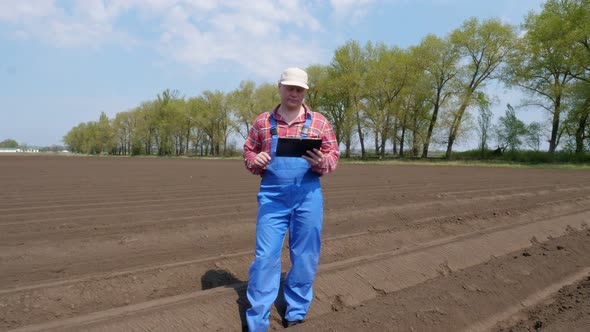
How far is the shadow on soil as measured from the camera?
135 inches

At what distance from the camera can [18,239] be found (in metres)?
5.43

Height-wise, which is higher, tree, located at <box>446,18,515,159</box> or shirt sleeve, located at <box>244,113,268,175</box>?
tree, located at <box>446,18,515,159</box>

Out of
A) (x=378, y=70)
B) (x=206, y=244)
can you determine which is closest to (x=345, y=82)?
(x=378, y=70)

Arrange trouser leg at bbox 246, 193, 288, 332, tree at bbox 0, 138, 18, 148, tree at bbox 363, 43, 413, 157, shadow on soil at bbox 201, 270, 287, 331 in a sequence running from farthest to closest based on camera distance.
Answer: tree at bbox 0, 138, 18, 148, tree at bbox 363, 43, 413, 157, shadow on soil at bbox 201, 270, 287, 331, trouser leg at bbox 246, 193, 288, 332

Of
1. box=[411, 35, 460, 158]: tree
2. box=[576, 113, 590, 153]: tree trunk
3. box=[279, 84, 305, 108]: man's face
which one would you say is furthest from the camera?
box=[411, 35, 460, 158]: tree

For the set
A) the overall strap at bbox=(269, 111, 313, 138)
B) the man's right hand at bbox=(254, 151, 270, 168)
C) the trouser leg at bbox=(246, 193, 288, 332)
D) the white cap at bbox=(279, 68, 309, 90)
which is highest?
the white cap at bbox=(279, 68, 309, 90)

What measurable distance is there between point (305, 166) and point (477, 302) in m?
2.25

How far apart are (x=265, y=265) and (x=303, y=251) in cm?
34

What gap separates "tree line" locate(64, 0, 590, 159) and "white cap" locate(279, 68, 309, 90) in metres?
33.9

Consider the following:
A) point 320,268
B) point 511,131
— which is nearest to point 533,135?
point 511,131

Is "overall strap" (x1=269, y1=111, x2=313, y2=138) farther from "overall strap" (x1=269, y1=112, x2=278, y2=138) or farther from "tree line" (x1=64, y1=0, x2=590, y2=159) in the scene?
"tree line" (x1=64, y1=0, x2=590, y2=159)

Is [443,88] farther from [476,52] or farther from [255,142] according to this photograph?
[255,142]

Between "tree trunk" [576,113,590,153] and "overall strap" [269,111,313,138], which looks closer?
"overall strap" [269,111,313,138]

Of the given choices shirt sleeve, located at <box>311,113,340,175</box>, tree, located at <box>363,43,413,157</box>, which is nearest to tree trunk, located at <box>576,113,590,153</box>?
tree, located at <box>363,43,413,157</box>
